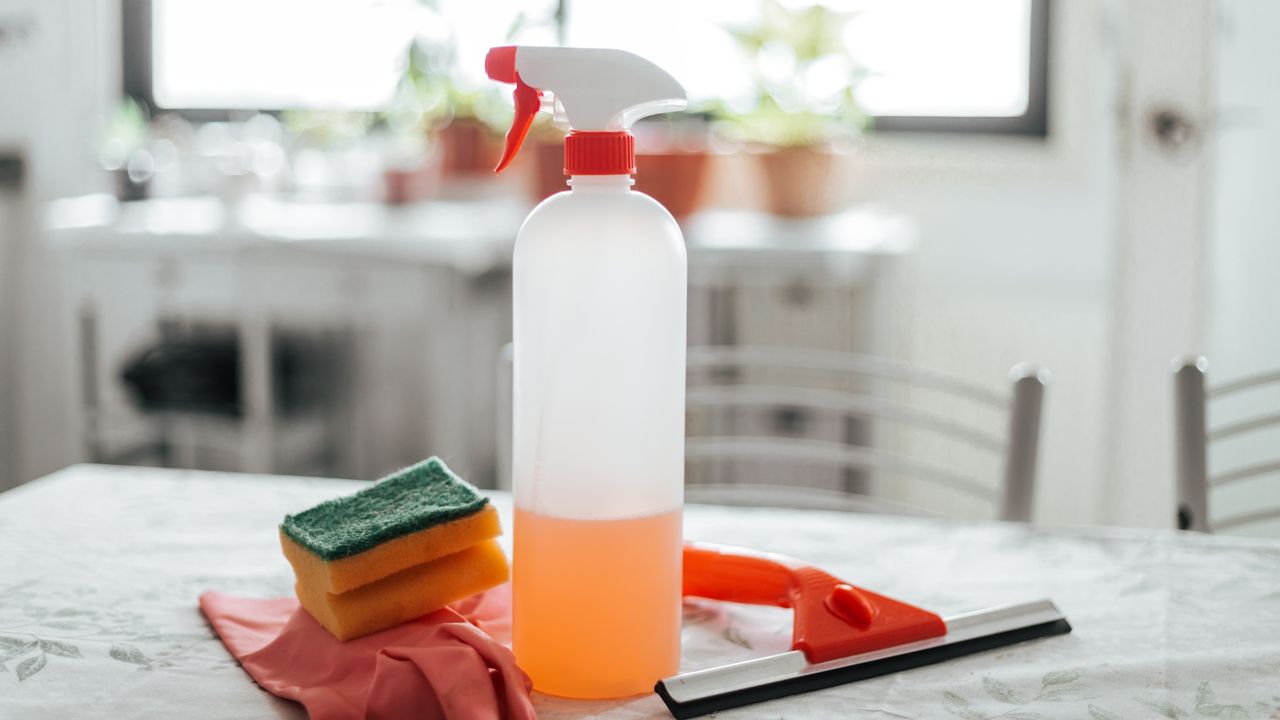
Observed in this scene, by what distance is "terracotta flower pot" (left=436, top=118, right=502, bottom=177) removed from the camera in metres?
2.48

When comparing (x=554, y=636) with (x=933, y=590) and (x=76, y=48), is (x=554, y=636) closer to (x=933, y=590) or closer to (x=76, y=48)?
(x=933, y=590)

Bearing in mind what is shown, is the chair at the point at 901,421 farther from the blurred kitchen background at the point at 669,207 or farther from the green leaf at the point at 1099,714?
the blurred kitchen background at the point at 669,207

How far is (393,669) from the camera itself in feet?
1.83

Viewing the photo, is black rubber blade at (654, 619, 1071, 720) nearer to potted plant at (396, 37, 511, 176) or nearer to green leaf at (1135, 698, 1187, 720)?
green leaf at (1135, 698, 1187, 720)

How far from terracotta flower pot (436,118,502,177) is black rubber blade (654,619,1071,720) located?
1960 mm

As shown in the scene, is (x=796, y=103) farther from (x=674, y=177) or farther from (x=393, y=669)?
(x=393, y=669)

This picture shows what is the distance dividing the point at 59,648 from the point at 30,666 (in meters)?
0.02

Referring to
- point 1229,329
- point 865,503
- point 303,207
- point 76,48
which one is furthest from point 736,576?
point 76,48

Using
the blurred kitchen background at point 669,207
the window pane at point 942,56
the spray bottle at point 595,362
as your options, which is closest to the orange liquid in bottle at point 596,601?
the spray bottle at point 595,362

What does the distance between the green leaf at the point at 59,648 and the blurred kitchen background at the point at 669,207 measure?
4.68ft

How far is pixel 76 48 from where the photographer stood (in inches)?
108

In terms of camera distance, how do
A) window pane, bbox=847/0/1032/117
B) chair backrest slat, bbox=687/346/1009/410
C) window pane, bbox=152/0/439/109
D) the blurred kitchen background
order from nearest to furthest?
chair backrest slat, bbox=687/346/1009/410 → the blurred kitchen background → window pane, bbox=847/0/1032/117 → window pane, bbox=152/0/439/109

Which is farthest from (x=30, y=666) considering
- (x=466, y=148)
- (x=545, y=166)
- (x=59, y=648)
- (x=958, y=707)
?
(x=466, y=148)

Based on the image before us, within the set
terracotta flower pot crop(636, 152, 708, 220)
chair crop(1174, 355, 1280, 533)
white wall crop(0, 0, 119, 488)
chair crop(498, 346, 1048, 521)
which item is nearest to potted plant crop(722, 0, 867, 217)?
terracotta flower pot crop(636, 152, 708, 220)
